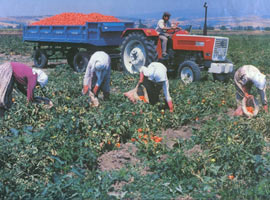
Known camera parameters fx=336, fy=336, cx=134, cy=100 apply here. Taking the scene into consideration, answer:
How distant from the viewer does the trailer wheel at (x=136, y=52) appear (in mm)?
9500

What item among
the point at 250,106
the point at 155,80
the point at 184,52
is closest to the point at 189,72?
the point at 184,52

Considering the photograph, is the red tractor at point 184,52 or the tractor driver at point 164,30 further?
the tractor driver at point 164,30

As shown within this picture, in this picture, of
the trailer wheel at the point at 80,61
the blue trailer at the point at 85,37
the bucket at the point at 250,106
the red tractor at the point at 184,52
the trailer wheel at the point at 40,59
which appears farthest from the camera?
the trailer wheel at the point at 40,59

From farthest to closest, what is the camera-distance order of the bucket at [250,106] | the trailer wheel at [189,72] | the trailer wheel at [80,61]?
the trailer wheel at [80,61]
the trailer wheel at [189,72]
the bucket at [250,106]

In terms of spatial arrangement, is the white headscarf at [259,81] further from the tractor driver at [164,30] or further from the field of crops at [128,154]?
the tractor driver at [164,30]

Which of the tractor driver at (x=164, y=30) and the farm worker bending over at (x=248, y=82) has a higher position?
the tractor driver at (x=164, y=30)

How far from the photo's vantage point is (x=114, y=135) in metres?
5.23

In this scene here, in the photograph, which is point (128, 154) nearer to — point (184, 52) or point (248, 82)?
point (248, 82)

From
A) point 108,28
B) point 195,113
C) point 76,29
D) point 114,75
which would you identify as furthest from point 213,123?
point 76,29

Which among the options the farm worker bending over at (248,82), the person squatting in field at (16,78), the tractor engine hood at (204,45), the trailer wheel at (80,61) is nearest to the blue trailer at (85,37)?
the trailer wheel at (80,61)

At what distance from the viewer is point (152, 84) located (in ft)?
A: 22.5

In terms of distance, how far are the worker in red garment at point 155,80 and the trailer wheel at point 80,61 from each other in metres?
4.54

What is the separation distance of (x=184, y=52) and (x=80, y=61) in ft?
12.1

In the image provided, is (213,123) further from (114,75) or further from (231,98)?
(114,75)
